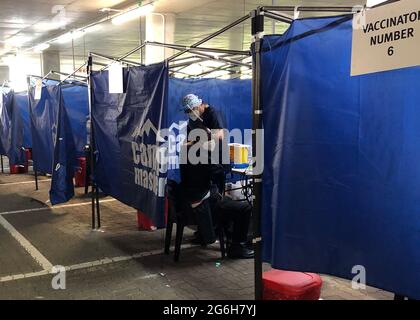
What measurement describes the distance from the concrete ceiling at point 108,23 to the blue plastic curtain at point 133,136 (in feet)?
12.1

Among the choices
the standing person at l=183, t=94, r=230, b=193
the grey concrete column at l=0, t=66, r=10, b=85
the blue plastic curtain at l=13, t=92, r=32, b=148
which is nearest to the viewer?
the standing person at l=183, t=94, r=230, b=193

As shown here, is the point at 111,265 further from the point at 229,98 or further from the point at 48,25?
the point at 48,25

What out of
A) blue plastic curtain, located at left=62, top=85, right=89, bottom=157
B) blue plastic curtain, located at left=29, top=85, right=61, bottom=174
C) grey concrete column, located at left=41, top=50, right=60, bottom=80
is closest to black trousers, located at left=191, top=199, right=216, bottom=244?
blue plastic curtain, located at left=29, top=85, right=61, bottom=174

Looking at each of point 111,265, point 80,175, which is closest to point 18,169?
point 80,175

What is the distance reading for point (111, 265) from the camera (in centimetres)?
447

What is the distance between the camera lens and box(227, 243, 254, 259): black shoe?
4.61 m

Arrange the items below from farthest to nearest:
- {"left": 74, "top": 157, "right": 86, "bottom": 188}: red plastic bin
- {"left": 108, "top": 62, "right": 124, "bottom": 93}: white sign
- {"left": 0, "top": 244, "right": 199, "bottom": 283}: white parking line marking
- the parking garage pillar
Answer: the parking garage pillar, {"left": 74, "top": 157, "right": 86, "bottom": 188}: red plastic bin, {"left": 108, "top": 62, "right": 124, "bottom": 93}: white sign, {"left": 0, "top": 244, "right": 199, "bottom": 283}: white parking line marking

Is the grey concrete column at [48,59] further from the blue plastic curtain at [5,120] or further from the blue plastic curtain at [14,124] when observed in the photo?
the blue plastic curtain at [14,124]

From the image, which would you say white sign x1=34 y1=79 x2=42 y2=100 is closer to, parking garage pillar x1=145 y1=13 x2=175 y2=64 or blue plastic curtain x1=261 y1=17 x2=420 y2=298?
parking garage pillar x1=145 y1=13 x2=175 y2=64

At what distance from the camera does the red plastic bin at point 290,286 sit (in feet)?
10.3

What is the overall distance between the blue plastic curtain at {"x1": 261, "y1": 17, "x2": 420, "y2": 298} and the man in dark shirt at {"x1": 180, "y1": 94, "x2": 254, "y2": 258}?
61.5 inches

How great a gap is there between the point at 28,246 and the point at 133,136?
1.90 m

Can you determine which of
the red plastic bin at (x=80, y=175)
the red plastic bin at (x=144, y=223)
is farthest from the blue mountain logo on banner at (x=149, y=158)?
→ the red plastic bin at (x=80, y=175)
